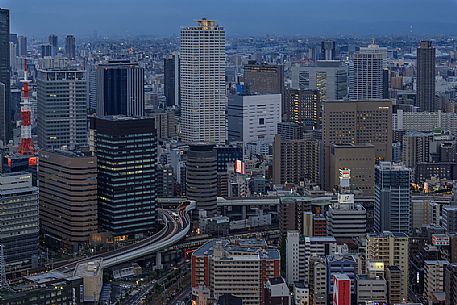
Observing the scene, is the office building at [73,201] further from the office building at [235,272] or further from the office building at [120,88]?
the office building at [120,88]

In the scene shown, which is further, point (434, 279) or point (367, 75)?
point (367, 75)

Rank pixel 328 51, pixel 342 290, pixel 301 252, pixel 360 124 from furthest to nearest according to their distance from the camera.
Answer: pixel 328 51
pixel 360 124
pixel 301 252
pixel 342 290

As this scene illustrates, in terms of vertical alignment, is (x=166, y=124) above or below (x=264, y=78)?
below

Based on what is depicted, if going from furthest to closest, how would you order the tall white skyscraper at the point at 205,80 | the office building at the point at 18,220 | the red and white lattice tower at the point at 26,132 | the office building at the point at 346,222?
the tall white skyscraper at the point at 205,80, the red and white lattice tower at the point at 26,132, the office building at the point at 346,222, the office building at the point at 18,220

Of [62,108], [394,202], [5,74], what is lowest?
[394,202]

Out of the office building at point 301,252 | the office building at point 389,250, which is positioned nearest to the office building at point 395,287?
the office building at point 389,250

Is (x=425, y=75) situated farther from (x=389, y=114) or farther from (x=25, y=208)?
(x=25, y=208)

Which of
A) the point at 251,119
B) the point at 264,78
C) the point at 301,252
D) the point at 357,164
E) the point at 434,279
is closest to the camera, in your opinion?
the point at 434,279

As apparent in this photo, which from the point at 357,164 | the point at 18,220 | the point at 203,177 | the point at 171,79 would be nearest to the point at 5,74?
the point at 171,79

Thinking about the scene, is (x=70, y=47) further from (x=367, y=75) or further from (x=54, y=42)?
(x=367, y=75)
